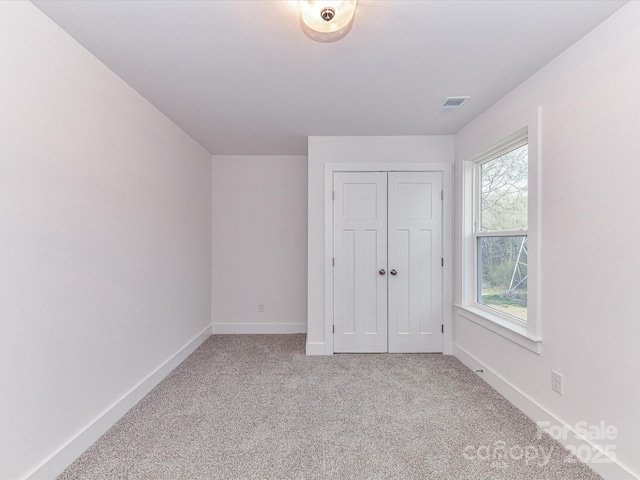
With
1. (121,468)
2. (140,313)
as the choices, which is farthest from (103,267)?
(121,468)

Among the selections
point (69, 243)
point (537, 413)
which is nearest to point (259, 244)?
point (69, 243)

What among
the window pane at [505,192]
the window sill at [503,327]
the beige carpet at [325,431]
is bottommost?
the beige carpet at [325,431]

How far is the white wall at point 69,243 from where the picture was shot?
142 cm

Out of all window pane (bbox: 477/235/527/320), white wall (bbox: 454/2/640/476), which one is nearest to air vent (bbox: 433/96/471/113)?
white wall (bbox: 454/2/640/476)

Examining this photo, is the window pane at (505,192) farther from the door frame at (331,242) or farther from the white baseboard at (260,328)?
the white baseboard at (260,328)

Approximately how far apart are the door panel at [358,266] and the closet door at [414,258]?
0.43 ft

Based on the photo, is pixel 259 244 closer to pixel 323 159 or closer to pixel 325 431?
pixel 323 159

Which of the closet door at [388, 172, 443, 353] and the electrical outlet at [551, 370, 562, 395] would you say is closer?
the electrical outlet at [551, 370, 562, 395]

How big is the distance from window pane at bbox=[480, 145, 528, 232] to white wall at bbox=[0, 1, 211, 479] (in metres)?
2.94

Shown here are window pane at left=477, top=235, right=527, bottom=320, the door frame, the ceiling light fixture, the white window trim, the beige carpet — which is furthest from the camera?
the door frame

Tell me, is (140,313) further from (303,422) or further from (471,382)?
(471,382)

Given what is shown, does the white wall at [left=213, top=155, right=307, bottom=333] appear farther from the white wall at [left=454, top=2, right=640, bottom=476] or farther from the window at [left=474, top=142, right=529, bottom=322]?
the white wall at [left=454, top=2, right=640, bottom=476]

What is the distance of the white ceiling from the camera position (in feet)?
5.00

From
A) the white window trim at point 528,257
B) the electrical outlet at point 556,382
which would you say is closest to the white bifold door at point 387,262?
the white window trim at point 528,257
